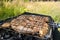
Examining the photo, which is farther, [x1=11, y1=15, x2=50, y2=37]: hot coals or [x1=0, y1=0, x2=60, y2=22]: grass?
[x1=0, y1=0, x2=60, y2=22]: grass

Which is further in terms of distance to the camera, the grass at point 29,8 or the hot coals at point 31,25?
the grass at point 29,8

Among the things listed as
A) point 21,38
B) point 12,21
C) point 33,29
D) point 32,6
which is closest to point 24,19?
point 12,21

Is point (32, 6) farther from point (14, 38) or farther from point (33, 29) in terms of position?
point (14, 38)

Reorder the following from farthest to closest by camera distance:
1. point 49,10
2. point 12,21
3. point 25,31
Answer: point 49,10, point 12,21, point 25,31

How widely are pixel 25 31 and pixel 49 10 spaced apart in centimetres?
125

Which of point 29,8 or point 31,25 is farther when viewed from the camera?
point 29,8

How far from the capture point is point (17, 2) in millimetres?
3174

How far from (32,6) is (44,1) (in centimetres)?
25

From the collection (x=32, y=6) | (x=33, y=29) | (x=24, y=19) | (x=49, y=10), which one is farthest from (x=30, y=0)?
(x=33, y=29)

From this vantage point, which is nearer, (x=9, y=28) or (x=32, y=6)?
(x=9, y=28)

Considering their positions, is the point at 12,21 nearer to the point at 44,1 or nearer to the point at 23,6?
the point at 23,6

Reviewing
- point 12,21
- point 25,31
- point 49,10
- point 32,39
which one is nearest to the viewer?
point 32,39

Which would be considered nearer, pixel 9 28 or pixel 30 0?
pixel 9 28

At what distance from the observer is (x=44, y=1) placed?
3234mm
